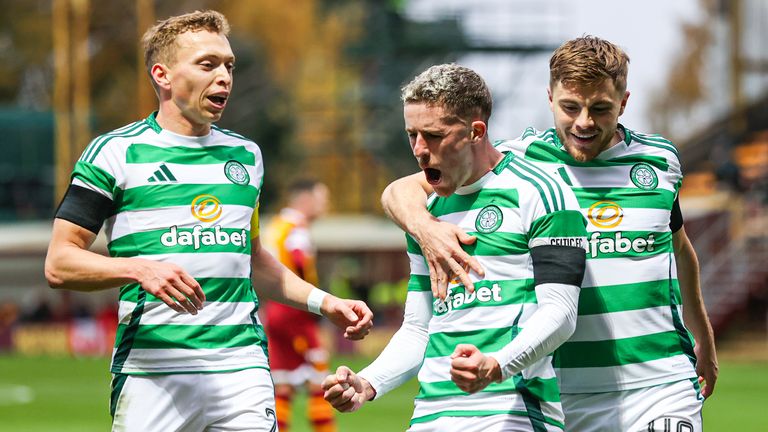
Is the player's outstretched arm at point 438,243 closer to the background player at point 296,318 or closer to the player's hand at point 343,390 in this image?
the player's hand at point 343,390

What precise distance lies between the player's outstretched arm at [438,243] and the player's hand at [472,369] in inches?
17.5

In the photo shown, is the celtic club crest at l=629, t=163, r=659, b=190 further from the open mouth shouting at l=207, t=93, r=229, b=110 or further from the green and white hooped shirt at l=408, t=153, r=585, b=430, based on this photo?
the open mouth shouting at l=207, t=93, r=229, b=110

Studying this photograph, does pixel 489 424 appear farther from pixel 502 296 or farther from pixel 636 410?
pixel 636 410

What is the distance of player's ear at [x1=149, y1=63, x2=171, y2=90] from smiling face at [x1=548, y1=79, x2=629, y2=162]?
1656 mm

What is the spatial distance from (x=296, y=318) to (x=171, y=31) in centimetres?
688

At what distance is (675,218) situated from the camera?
5473 mm

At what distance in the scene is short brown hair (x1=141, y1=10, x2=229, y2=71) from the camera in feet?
18.5

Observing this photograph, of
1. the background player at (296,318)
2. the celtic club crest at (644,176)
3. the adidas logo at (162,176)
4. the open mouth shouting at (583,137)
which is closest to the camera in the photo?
the open mouth shouting at (583,137)

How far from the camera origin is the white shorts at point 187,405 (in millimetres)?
5367

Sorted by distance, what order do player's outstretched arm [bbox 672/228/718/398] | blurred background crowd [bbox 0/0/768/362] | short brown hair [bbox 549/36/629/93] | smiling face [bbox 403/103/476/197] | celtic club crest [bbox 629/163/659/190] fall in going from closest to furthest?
smiling face [bbox 403/103/476/197], short brown hair [bbox 549/36/629/93], celtic club crest [bbox 629/163/659/190], player's outstretched arm [bbox 672/228/718/398], blurred background crowd [bbox 0/0/768/362]

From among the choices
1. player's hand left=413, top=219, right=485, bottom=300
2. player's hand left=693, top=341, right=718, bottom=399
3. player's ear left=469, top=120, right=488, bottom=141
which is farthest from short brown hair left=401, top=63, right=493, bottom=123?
player's hand left=693, top=341, right=718, bottom=399

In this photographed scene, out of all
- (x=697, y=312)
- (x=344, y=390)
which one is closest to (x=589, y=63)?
(x=697, y=312)

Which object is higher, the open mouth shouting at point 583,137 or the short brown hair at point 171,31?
the short brown hair at point 171,31

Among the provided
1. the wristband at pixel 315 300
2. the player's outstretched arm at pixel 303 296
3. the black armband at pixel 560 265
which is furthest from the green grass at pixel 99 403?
the black armband at pixel 560 265
